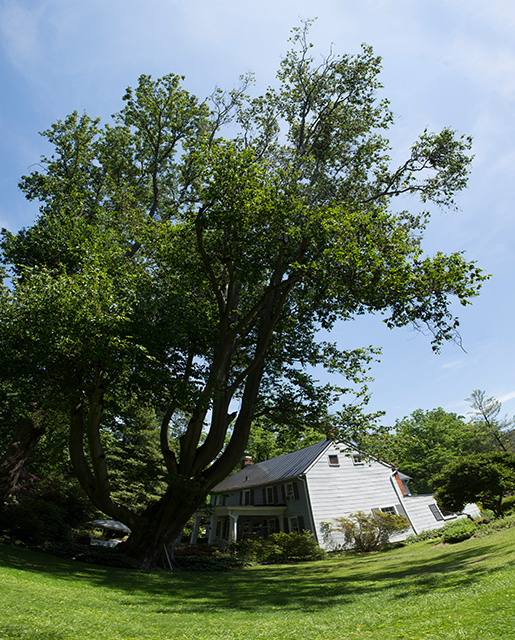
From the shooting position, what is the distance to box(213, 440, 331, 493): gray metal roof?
26.6 meters

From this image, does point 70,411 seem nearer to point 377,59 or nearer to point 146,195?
point 146,195

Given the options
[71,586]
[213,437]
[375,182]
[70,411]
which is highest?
[375,182]

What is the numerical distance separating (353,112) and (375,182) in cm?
337

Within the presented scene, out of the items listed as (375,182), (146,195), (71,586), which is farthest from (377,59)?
(71,586)

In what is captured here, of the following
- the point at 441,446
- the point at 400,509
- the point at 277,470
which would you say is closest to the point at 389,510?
the point at 400,509

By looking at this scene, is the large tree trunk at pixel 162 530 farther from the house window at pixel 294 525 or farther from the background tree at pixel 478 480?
the house window at pixel 294 525

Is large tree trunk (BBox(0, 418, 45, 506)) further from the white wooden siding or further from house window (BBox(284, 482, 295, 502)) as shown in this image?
house window (BBox(284, 482, 295, 502))

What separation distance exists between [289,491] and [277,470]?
306 cm

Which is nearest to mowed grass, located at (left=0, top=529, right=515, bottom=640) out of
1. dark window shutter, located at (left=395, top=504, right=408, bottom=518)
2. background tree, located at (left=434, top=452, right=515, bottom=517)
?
background tree, located at (left=434, top=452, right=515, bottom=517)

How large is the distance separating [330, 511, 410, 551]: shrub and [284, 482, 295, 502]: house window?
3504 mm

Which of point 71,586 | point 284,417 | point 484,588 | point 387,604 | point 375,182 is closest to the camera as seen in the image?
point 484,588

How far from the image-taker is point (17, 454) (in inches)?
570

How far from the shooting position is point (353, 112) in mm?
17188

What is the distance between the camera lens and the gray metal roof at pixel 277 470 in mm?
26578
